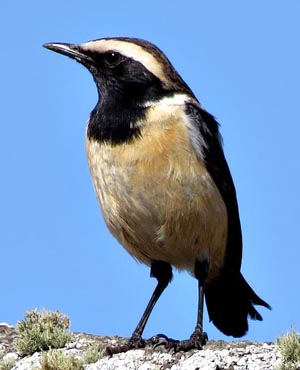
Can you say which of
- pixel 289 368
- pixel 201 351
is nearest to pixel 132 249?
pixel 201 351

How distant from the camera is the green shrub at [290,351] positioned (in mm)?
7844

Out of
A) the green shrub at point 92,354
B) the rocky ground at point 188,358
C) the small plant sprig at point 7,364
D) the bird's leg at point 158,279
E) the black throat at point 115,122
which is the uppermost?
the black throat at point 115,122

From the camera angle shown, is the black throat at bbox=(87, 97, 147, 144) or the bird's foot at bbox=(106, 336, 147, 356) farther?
the black throat at bbox=(87, 97, 147, 144)

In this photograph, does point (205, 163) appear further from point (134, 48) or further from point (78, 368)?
point (78, 368)

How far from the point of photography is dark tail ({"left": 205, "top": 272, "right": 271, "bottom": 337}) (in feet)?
34.3

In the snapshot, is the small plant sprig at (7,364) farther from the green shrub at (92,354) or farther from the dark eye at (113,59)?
the dark eye at (113,59)

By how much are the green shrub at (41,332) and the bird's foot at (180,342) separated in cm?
75

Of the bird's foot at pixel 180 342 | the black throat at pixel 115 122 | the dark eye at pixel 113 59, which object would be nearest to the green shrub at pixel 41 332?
the bird's foot at pixel 180 342

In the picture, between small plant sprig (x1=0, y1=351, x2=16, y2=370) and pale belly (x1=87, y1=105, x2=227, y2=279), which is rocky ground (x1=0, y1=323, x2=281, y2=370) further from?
pale belly (x1=87, y1=105, x2=227, y2=279)

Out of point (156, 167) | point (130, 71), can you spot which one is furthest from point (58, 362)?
point (130, 71)

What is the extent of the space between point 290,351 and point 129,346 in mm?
1655

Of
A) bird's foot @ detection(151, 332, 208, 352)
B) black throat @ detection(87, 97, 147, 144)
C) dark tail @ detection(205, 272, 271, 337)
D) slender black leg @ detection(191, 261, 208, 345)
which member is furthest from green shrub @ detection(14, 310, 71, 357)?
dark tail @ detection(205, 272, 271, 337)

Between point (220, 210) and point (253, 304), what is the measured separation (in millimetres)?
1311

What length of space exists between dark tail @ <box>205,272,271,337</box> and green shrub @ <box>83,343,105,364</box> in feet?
5.87
